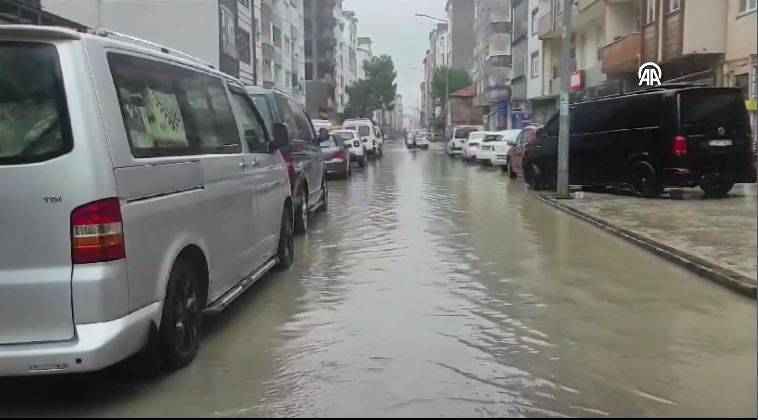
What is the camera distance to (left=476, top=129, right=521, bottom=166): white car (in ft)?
98.2

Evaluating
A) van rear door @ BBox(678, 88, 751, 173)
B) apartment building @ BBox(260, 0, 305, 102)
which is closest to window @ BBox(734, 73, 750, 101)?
van rear door @ BBox(678, 88, 751, 173)

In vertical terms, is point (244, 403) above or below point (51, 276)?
below

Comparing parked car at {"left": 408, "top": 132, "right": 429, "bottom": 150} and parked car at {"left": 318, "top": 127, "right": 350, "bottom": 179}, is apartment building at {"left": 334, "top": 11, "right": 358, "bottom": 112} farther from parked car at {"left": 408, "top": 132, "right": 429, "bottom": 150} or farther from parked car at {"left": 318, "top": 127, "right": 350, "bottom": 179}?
parked car at {"left": 318, "top": 127, "right": 350, "bottom": 179}

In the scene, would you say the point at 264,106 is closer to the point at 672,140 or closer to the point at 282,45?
the point at 672,140

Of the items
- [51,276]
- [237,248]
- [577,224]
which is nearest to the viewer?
[51,276]

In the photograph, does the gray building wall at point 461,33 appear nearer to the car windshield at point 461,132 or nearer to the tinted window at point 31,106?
the car windshield at point 461,132

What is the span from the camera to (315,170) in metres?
12.1

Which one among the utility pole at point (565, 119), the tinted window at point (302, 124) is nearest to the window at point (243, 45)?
the utility pole at point (565, 119)

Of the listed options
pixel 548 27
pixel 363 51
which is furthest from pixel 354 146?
pixel 363 51

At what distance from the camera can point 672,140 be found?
45.7 ft

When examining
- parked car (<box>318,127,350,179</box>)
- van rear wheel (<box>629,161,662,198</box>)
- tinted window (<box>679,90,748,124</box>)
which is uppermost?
tinted window (<box>679,90,748,124</box>)

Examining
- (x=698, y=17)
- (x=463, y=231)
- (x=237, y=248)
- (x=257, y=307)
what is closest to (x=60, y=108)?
(x=237, y=248)

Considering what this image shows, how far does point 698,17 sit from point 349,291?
18140 mm

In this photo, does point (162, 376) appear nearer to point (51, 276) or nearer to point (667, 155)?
point (51, 276)
